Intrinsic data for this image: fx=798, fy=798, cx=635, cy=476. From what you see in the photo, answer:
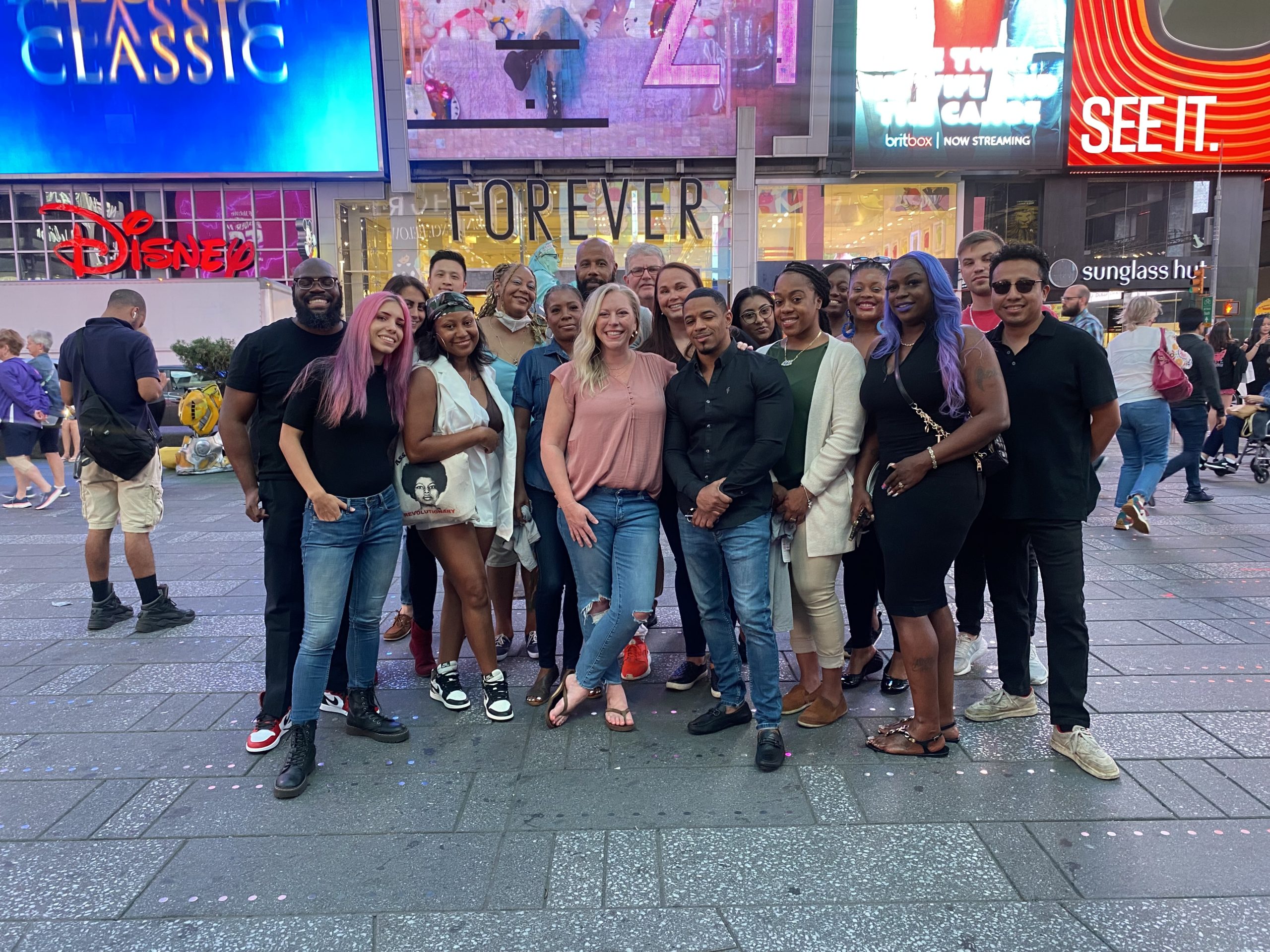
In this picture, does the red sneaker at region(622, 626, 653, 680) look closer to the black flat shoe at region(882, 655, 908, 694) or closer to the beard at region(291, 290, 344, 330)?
the black flat shoe at region(882, 655, 908, 694)

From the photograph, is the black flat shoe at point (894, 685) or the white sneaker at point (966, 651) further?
the white sneaker at point (966, 651)

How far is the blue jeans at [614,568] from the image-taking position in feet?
11.6

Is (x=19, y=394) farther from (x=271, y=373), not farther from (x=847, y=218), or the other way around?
(x=847, y=218)

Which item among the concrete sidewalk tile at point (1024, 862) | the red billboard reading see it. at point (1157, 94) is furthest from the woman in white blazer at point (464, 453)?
the red billboard reading see it. at point (1157, 94)

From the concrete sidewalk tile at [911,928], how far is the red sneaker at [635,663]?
1949mm

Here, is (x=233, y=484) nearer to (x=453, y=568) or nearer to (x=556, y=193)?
(x=453, y=568)

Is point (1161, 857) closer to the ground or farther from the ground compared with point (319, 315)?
closer to the ground

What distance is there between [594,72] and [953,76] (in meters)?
9.08

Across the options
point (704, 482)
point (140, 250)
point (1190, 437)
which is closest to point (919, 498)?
point (704, 482)

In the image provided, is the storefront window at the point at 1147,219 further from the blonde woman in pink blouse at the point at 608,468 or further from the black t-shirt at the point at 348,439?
the black t-shirt at the point at 348,439

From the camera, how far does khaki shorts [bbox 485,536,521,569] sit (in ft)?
14.6

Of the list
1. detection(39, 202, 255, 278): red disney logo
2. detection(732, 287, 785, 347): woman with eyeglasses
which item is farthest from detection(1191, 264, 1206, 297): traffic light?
detection(39, 202, 255, 278): red disney logo

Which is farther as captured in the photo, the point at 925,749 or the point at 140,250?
the point at 140,250

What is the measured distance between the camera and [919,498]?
3184 mm
